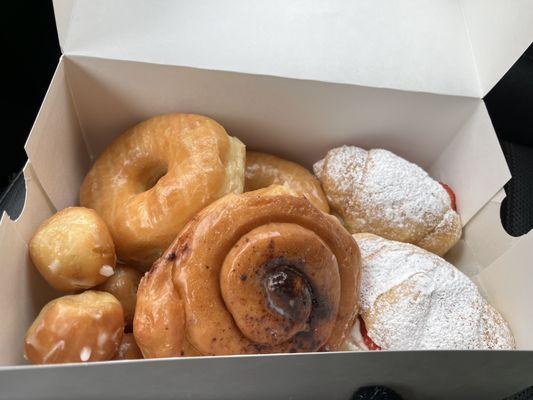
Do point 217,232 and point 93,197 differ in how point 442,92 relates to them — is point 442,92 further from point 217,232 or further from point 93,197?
point 93,197

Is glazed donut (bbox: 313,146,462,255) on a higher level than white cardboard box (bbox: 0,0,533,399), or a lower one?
lower

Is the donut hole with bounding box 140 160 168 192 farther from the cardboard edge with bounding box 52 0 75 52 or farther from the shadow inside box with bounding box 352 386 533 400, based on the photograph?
the shadow inside box with bounding box 352 386 533 400

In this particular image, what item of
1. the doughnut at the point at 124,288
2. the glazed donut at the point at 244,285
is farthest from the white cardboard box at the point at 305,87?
the glazed donut at the point at 244,285

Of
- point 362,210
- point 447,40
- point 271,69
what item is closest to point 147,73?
point 271,69

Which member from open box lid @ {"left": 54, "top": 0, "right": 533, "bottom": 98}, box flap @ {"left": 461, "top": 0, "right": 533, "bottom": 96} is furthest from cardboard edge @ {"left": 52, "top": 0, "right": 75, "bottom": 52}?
box flap @ {"left": 461, "top": 0, "right": 533, "bottom": 96}

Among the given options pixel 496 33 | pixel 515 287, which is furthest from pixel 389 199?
pixel 496 33

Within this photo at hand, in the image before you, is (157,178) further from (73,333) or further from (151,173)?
(73,333)
